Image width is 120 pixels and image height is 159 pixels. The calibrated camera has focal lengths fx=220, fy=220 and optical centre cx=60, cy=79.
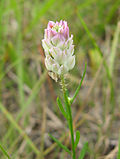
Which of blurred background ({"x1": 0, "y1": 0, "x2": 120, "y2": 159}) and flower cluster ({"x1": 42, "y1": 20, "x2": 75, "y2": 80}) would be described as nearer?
flower cluster ({"x1": 42, "y1": 20, "x2": 75, "y2": 80})

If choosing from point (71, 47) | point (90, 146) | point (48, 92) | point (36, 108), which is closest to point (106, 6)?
point (48, 92)

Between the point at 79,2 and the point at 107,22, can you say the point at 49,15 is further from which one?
the point at 107,22

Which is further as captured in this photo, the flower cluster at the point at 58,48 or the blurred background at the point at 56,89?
the blurred background at the point at 56,89

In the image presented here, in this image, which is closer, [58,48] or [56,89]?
[58,48]

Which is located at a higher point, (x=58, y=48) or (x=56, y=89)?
(x=58, y=48)
